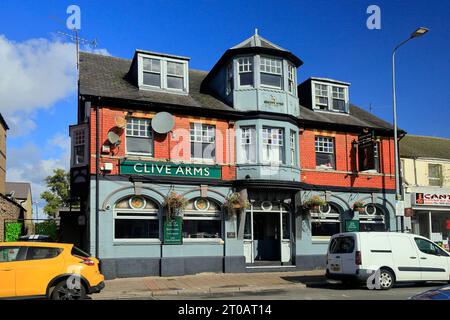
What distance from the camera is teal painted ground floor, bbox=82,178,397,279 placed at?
17516 mm

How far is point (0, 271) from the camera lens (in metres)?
10.7

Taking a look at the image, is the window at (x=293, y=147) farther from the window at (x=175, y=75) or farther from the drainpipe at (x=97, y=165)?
the drainpipe at (x=97, y=165)

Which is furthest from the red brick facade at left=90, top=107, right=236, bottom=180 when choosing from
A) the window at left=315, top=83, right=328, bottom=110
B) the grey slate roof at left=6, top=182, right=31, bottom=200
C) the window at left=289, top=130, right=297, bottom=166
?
the grey slate roof at left=6, top=182, right=31, bottom=200

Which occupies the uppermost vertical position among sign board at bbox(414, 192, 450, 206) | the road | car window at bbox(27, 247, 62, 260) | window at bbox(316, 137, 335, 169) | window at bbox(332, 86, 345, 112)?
Result: window at bbox(332, 86, 345, 112)

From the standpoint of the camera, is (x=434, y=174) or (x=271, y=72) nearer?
(x=271, y=72)

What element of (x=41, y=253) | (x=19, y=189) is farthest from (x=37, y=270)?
(x=19, y=189)

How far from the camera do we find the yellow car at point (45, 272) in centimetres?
1076

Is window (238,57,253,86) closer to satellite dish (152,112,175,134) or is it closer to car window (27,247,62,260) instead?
satellite dish (152,112,175,134)

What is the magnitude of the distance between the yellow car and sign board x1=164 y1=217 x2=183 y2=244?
641 cm

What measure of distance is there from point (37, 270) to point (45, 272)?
0.19 metres

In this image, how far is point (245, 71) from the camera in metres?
20.5

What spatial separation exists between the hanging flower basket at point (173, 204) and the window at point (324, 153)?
7002 mm

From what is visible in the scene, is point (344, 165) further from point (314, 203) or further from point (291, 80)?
point (291, 80)
